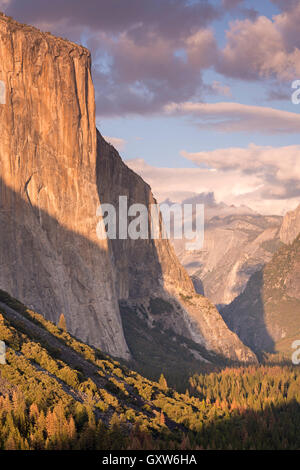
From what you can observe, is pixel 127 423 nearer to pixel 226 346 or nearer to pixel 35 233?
pixel 35 233

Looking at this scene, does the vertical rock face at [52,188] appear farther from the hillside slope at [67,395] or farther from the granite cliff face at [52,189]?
the hillside slope at [67,395]

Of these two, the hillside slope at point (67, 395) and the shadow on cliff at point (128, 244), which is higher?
the shadow on cliff at point (128, 244)

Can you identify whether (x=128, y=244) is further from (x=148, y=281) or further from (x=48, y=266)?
(x=48, y=266)

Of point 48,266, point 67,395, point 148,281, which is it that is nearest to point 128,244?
point 148,281

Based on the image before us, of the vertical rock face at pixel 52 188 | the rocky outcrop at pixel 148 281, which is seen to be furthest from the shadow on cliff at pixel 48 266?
the rocky outcrop at pixel 148 281

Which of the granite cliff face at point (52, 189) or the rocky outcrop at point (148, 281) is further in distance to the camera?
the rocky outcrop at point (148, 281)
